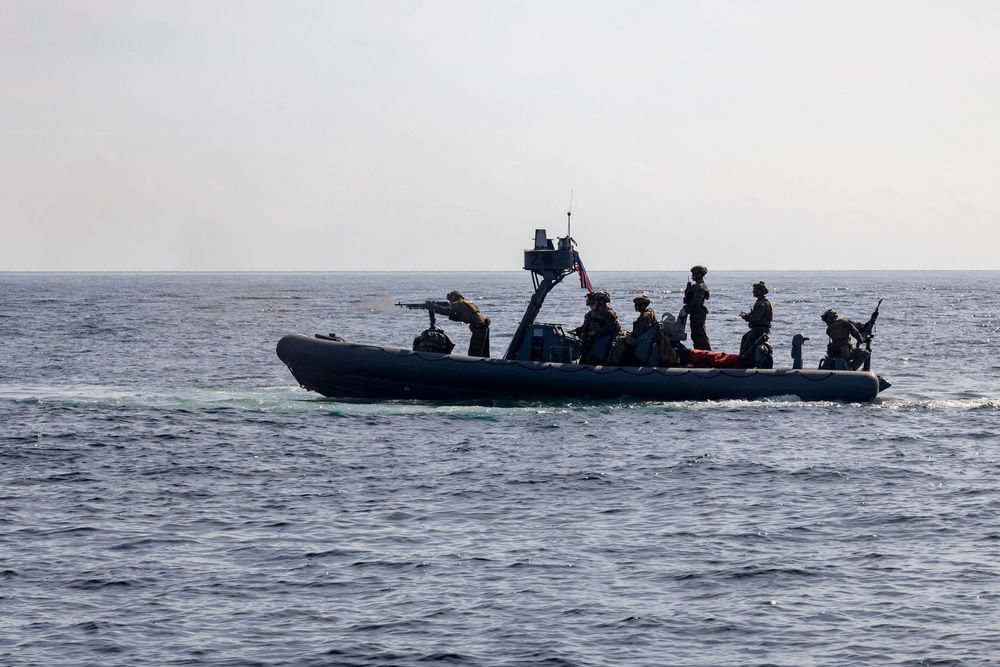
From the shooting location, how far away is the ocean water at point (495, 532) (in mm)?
9828

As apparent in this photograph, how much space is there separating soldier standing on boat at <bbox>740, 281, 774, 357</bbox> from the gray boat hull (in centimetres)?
85

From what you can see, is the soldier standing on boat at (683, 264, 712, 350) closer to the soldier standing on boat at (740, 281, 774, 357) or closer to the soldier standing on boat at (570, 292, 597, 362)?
the soldier standing on boat at (740, 281, 774, 357)

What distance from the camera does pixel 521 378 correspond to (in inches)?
863

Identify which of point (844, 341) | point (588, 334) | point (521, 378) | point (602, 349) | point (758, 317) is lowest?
point (521, 378)

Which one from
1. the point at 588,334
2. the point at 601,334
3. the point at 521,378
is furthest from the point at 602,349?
the point at 521,378

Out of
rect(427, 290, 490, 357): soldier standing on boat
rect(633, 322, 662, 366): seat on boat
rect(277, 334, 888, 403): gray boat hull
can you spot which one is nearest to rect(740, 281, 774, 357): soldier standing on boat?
rect(277, 334, 888, 403): gray boat hull

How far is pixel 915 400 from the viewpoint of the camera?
2478cm

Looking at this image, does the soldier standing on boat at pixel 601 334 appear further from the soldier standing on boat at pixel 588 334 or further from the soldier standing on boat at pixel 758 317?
the soldier standing on boat at pixel 758 317

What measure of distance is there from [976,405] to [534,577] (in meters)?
16.0

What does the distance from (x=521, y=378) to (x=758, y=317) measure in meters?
4.85

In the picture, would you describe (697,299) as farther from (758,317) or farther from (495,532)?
(495,532)

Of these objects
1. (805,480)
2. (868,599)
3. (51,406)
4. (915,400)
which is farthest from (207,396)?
(868,599)

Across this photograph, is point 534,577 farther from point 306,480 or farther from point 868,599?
point 306,480

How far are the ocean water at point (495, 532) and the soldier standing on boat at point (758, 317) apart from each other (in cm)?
150
